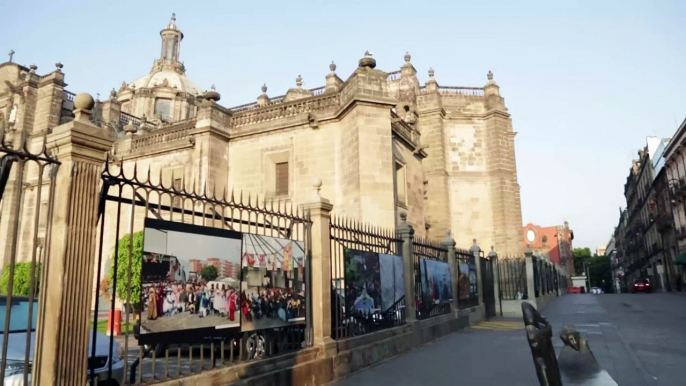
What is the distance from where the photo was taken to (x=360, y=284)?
326 inches

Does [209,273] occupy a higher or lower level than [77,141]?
lower

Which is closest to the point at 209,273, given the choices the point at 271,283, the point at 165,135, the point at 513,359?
the point at 271,283

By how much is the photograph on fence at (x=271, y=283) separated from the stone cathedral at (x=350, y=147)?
4951 mm

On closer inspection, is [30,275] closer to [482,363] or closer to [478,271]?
[482,363]

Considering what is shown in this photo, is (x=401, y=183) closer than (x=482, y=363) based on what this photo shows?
No

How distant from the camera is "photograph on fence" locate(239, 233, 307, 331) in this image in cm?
585

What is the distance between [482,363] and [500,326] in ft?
21.9

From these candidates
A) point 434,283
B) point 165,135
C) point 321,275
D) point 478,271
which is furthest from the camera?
point 165,135

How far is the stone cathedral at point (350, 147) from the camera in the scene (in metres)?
14.5

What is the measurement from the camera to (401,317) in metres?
10.0

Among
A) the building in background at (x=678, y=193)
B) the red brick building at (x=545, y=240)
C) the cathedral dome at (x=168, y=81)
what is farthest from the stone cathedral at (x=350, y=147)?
the red brick building at (x=545, y=240)

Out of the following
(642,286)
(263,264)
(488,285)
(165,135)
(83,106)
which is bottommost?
(642,286)

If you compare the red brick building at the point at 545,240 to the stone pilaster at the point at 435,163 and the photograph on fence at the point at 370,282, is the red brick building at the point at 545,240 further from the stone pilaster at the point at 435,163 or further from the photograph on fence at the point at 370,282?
the photograph on fence at the point at 370,282

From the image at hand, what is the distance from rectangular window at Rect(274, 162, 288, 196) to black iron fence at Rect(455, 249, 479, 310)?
664 cm
